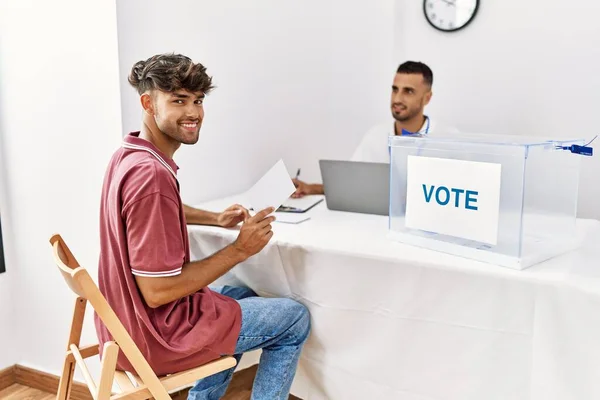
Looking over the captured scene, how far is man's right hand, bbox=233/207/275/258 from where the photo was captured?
1.52 meters

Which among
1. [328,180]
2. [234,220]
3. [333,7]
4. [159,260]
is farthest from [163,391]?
[333,7]

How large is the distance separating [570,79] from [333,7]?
4.00 feet

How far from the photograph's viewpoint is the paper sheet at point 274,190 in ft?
5.20

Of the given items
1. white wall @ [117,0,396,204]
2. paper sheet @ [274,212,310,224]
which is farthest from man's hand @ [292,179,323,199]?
paper sheet @ [274,212,310,224]

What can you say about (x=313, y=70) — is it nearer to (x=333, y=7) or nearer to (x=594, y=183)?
(x=333, y=7)

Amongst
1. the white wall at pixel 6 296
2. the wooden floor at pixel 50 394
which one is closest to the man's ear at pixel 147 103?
the white wall at pixel 6 296

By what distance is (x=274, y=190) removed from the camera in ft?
5.30

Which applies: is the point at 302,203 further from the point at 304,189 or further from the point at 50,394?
the point at 50,394

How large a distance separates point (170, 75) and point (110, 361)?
2.28 feet

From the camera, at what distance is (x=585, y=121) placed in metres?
2.69

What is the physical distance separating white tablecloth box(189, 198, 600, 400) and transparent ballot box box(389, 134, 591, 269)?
51mm

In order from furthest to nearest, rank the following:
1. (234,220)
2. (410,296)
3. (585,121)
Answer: (585,121)
(234,220)
(410,296)

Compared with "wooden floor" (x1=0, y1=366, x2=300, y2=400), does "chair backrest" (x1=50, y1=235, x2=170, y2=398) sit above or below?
above

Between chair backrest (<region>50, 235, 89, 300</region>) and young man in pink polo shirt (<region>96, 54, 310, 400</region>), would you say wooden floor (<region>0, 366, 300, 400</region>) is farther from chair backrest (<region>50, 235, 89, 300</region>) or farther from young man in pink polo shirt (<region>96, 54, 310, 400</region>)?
chair backrest (<region>50, 235, 89, 300</region>)
